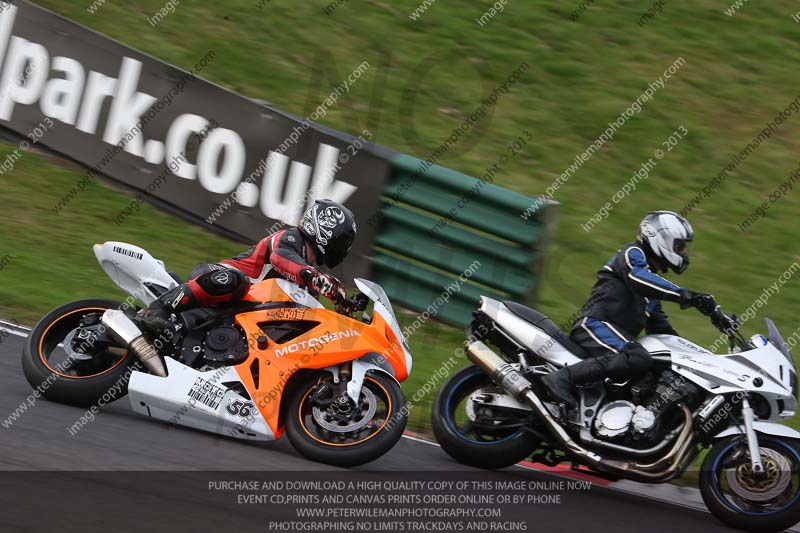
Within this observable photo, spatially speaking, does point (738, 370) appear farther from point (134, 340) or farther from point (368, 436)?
point (134, 340)

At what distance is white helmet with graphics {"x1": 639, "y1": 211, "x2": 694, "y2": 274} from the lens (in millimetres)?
7070

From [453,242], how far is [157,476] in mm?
4788

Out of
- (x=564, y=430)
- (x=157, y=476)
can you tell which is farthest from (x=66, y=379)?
(x=564, y=430)

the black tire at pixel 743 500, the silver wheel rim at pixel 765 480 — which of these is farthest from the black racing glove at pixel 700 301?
the silver wheel rim at pixel 765 480

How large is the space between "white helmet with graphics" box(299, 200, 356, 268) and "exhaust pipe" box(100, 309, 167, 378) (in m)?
1.21

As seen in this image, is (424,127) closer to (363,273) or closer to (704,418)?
(363,273)

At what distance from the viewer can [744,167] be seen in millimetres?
13180

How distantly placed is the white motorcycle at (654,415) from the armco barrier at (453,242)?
237 centimetres

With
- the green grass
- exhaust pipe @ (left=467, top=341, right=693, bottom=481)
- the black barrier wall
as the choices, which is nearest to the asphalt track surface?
exhaust pipe @ (left=467, top=341, right=693, bottom=481)

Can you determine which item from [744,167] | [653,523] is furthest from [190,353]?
[744,167]

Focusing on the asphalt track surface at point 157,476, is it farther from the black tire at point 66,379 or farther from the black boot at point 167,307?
the black boot at point 167,307

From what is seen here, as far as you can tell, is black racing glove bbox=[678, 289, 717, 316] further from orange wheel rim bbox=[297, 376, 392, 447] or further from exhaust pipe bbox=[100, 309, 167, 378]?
exhaust pipe bbox=[100, 309, 167, 378]

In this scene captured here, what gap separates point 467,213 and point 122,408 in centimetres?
398

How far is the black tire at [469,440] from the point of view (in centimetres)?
714
